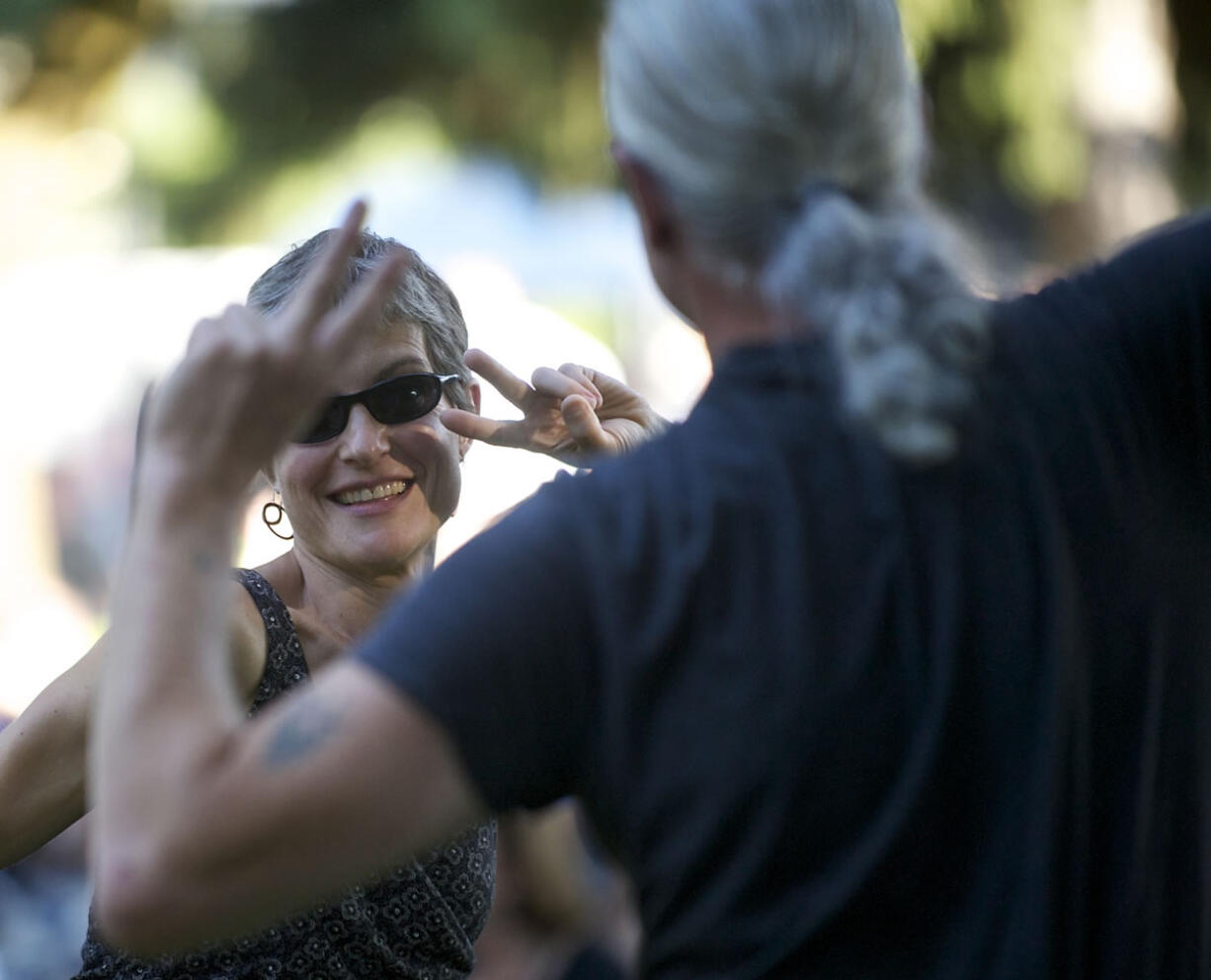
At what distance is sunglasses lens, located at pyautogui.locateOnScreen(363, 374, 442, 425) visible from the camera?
2320mm

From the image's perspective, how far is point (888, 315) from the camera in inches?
43.4

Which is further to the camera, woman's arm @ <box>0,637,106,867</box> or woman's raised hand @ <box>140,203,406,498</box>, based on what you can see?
woman's arm @ <box>0,637,106,867</box>

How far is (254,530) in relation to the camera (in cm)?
404

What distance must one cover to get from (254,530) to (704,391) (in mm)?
3030

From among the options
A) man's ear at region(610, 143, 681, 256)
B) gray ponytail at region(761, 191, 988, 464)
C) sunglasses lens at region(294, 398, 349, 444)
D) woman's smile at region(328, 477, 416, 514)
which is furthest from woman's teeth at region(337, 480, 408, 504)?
gray ponytail at region(761, 191, 988, 464)

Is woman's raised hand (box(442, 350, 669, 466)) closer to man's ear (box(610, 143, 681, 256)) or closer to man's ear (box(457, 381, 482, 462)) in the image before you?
man's ear (box(457, 381, 482, 462))

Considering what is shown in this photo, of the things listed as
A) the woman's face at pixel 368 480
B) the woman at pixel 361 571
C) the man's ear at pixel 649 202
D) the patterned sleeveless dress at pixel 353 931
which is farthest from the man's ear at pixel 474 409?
the man's ear at pixel 649 202

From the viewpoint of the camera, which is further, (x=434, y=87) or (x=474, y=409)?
(x=434, y=87)

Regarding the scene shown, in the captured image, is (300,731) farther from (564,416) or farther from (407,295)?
(407,295)

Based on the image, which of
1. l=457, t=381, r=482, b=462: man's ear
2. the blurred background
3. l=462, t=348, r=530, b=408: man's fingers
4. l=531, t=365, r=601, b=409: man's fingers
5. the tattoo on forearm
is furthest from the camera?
the blurred background

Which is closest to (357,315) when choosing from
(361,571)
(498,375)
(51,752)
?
(498,375)

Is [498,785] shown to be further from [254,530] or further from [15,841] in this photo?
[254,530]

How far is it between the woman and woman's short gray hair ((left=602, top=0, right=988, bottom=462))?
963 millimetres

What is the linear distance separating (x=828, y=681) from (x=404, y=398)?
1387mm
